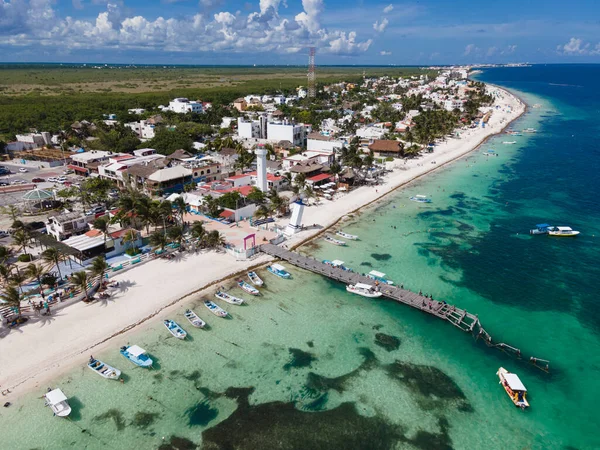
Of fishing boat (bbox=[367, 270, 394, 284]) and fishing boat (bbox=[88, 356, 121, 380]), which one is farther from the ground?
fishing boat (bbox=[367, 270, 394, 284])

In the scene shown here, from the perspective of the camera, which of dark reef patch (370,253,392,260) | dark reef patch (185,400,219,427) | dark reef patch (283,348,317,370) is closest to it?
dark reef patch (185,400,219,427)

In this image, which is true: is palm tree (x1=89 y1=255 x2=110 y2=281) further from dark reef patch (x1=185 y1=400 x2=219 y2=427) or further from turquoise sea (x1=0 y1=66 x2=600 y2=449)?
dark reef patch (x1=185 y1=400 x2=219 y2=427)

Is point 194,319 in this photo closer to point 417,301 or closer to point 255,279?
point 255,279

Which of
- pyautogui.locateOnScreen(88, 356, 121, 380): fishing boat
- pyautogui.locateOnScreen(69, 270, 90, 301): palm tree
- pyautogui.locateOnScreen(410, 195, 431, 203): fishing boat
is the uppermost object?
pyautogui.locateOnScreen(69, 270, 90, 301): palm tree

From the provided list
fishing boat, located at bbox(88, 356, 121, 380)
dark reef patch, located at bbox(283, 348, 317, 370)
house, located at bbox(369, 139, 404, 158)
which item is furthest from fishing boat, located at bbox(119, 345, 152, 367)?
house, located at bbox(369, 139, 404, 158)

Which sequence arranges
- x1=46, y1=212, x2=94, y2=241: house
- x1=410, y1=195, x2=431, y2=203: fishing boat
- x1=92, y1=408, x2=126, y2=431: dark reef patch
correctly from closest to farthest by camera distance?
x1=92, y1=408, x2=126, y2=431: dark reef patch < x1=46, y1=212, x2=94, y2=241: house < x1=410, y1=195, x2=431, y2=203: fishing boat

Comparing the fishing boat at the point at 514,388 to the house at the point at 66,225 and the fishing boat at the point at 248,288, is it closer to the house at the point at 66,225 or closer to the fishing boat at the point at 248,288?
the fishing boat at the point at 248,288
